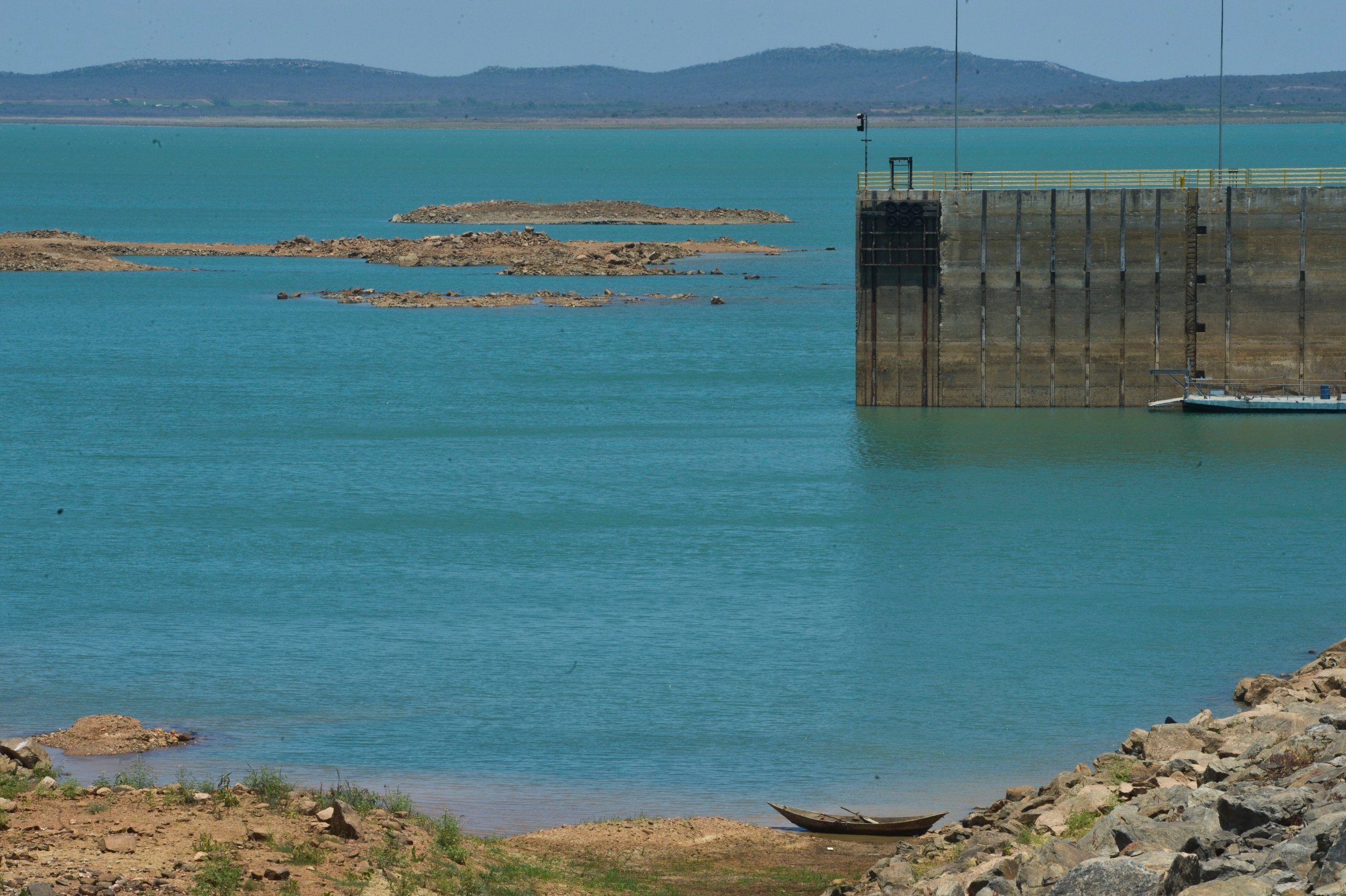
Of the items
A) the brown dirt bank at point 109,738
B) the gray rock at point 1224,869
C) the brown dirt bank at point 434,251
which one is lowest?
the brown dirt bank at point 109,738

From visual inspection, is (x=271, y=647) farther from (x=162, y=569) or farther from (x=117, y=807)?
(x=117, y=807)

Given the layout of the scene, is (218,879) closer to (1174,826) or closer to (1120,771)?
(1174,826)

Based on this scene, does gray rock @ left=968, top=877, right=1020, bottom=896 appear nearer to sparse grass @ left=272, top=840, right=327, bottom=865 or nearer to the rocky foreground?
the rocky foreground

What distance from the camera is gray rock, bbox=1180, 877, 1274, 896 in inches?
626

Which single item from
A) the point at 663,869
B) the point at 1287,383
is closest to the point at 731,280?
the point at 1287,383

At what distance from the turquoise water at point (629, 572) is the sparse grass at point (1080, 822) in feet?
21.8

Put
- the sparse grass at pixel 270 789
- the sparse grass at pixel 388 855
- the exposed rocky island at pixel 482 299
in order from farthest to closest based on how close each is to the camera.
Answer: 1. the exposed rocky island at pixel 482 299
2. the sparse grass at pixel 270 789
3. the sparse grass at pixel 388 855

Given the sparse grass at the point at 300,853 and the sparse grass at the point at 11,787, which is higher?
the sparse grass at the point at 11,787

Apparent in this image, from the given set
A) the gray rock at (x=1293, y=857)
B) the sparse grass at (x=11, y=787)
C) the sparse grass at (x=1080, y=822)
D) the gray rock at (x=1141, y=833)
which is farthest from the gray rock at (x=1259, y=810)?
the sparse grass at (x=11, y=787)

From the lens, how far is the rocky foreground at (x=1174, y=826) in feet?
55.2

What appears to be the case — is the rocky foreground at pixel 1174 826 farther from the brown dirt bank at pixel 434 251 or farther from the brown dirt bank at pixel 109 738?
the brown dirt bank at pixel 434 251

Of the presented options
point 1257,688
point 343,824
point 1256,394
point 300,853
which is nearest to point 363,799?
point 343,824

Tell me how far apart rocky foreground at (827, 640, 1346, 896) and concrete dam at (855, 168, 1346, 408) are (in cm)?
3459

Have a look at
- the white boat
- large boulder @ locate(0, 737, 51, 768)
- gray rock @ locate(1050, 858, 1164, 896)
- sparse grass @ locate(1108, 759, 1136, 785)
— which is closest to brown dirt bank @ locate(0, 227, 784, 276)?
the white boat
